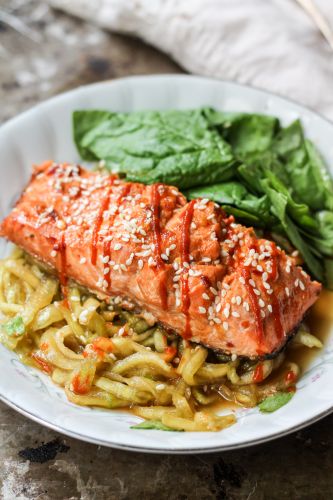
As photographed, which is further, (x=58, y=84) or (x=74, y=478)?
(x=58, y=84)

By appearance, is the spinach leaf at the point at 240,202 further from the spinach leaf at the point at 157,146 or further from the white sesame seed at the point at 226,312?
the white sesame seed at the point at 226,312

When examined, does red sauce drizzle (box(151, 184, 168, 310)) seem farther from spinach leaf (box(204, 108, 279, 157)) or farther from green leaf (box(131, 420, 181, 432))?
spinach leaf (box(204, 108, 279, 157))

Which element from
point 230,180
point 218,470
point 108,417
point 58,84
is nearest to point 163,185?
point 230,180

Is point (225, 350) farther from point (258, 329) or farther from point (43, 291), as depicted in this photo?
point (43, 291)

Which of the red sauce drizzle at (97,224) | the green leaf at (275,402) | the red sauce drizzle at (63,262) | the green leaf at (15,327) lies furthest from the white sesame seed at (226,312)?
the green leaf at (15,327)

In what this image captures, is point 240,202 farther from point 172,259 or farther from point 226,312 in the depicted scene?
point 226,312

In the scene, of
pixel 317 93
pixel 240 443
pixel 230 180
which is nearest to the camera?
pixel 240 443
